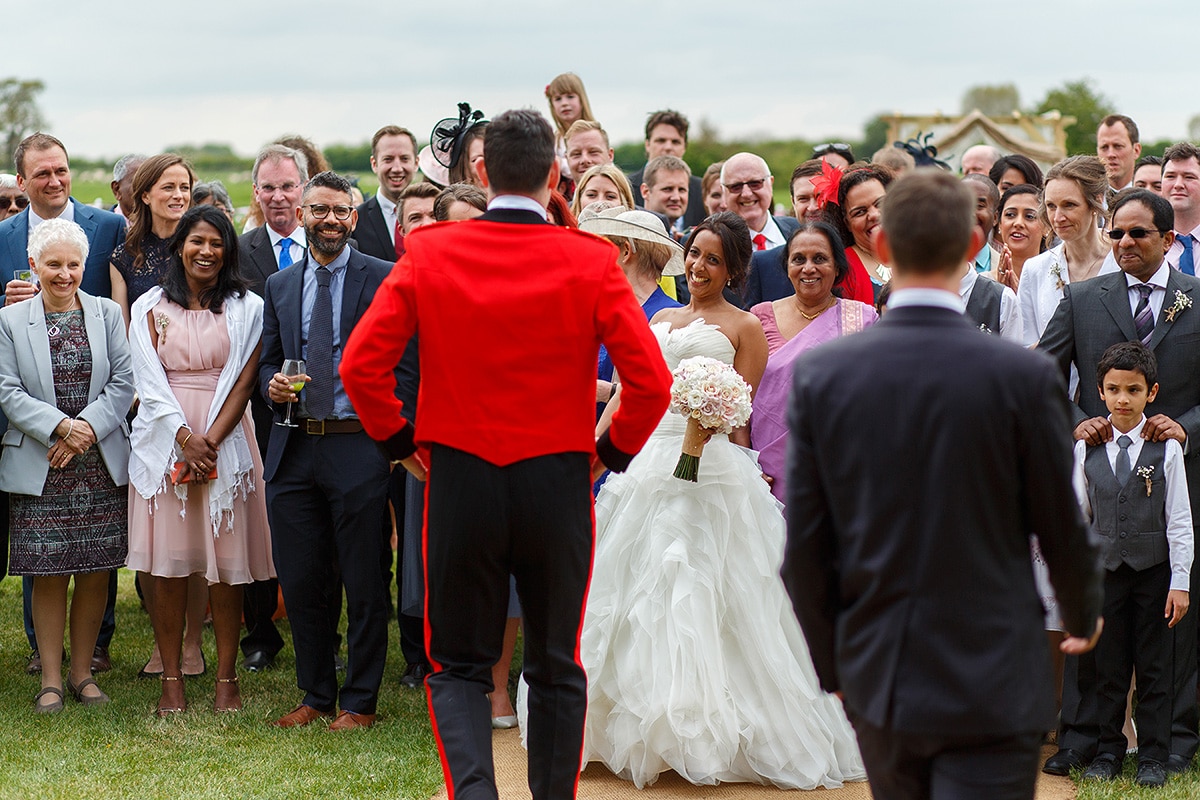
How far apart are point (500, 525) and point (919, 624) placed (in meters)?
1.60

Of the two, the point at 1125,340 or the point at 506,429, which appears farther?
the point at 1125,340

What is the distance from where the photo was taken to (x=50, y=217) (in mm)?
7289

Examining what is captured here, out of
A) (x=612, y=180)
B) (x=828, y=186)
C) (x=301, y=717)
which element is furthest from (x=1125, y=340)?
(x=301, y=717)

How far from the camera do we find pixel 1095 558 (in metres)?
2.89

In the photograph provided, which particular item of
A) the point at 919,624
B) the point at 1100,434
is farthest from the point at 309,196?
the point at 919,624

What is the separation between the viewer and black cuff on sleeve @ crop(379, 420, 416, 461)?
4.14 metres

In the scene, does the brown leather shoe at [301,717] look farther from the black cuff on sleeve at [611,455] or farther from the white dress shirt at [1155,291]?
the white dress shirt at [1155,291]

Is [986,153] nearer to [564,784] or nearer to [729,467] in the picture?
[729,467]

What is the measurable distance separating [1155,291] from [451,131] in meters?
4.36

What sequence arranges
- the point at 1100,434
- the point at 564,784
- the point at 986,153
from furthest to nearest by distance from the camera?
1. the point at 986,153
2. the point at 1100,434
3. the point at 564,784

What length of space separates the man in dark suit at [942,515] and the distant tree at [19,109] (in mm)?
26504

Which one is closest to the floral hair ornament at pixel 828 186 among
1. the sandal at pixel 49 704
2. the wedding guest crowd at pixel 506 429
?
the wedding guest crowd at pixel 506 429

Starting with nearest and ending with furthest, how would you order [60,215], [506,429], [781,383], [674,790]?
[506,429], [674,790], [781,383], [60,215]

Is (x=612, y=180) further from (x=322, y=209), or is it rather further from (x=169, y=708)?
(x=169, y=708)
